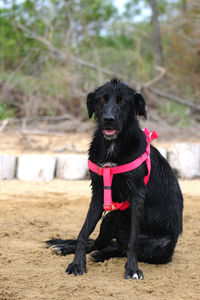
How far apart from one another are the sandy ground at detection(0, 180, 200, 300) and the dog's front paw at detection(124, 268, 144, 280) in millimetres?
50

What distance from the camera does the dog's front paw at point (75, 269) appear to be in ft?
10.8

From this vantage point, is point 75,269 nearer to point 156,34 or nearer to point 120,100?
point 120,100

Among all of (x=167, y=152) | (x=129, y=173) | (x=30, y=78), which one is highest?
(x=30, y=78)

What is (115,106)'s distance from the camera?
3441 millimetres

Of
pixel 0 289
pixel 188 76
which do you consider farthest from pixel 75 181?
pixel 188 76

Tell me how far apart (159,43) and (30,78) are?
6.12 meters

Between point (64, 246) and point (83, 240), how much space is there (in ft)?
1.65

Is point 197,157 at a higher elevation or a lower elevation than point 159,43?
lower

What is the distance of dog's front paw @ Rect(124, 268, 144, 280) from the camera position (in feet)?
10.6

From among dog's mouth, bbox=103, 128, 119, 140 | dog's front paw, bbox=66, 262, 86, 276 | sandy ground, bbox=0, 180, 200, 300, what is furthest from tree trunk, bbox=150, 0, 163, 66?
dog's front paw, bbox=66, 262, 86, 276

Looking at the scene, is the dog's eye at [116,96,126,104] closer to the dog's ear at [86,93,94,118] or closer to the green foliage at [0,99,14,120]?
the dog's ear at [86,93,94,118]

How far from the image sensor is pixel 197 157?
721cm

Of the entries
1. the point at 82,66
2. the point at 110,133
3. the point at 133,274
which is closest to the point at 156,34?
the point at 82,66

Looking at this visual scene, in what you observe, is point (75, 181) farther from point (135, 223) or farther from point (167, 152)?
point (135, 223)
